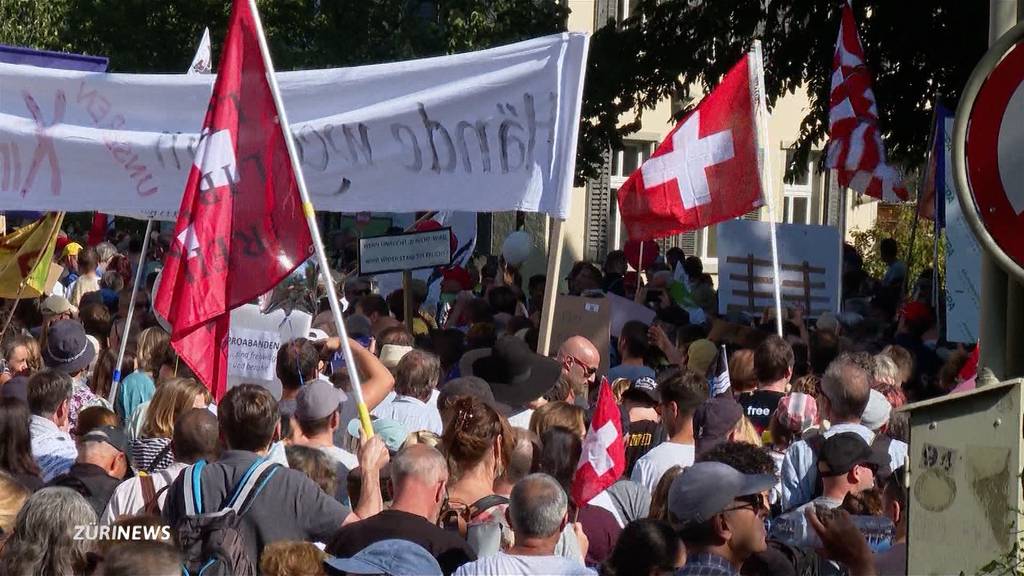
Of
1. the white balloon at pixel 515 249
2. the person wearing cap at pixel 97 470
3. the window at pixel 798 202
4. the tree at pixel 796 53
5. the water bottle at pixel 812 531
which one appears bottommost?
the water bottle at pixel 812 531

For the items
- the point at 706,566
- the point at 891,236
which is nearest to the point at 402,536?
the point at 706,566

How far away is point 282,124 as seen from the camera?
643 cm

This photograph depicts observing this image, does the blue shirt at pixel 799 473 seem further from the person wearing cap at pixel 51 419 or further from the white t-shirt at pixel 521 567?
the person wearing cap at pixel 51 419

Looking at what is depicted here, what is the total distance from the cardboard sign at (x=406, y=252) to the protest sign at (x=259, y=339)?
2083mm

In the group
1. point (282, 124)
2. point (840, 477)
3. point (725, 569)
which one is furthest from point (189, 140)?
point (725, 569)

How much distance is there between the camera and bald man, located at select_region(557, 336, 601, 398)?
8273mm

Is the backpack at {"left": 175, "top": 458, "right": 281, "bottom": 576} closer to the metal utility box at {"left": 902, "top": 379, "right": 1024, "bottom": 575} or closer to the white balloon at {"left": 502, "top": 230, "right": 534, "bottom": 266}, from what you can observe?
the metal utility box at {"left": 902, "top": 379, "right": 1024, "bottom": 575}

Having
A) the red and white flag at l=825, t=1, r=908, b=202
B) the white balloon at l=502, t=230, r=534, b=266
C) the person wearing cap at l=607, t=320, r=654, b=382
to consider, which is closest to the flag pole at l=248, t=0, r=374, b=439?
the person wearing cap at l=607, t=320, r=654, b=382

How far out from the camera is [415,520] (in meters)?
4.82

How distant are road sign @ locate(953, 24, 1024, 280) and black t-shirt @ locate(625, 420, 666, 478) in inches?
164

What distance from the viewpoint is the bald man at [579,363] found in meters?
8.27

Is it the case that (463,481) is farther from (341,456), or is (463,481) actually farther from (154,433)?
(154,433)

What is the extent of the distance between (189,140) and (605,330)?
2933 millimetres

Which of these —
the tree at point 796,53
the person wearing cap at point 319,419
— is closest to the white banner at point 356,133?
the person wearing cap at point 319,419
